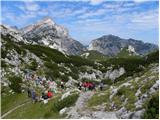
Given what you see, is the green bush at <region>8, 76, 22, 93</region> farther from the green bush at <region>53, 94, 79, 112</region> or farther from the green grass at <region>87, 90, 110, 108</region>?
the green grass at <region>87, 90, 110, 108</region>

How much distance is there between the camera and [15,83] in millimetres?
88938

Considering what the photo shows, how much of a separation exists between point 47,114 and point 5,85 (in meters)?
53.3

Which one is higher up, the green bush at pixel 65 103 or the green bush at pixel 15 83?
the green bush at pixel 15 83

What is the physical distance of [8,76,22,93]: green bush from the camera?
84812 mm

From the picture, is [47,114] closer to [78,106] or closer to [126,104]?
[78,106]

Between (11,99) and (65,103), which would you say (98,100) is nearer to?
(65,103)

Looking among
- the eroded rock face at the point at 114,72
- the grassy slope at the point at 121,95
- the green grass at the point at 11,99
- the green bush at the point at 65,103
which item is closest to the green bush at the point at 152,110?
the grassy slope at the point at 121,95

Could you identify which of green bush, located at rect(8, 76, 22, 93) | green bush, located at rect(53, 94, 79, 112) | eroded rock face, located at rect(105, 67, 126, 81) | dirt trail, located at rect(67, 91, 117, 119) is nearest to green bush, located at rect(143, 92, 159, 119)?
dirt trail, located at rect(67, 91, 117, 119)

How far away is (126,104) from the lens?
1153 inches

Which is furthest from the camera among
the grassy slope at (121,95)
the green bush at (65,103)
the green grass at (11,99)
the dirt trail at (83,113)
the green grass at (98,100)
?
the green grass at (11,99)

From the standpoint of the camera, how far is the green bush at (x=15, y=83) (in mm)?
84812

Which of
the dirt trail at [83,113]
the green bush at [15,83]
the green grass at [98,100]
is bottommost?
the dirt trail at [83,113]

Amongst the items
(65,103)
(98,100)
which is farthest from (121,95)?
(65,103)

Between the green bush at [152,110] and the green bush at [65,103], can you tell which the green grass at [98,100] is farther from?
the green bush at [152,110]
